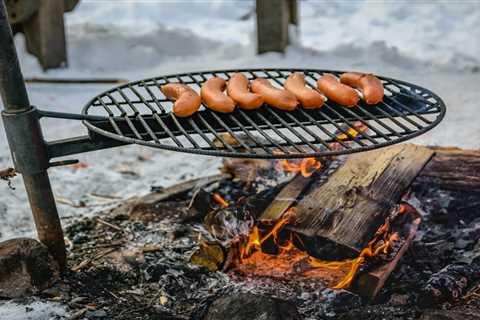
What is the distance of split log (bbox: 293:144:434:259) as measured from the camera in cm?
293

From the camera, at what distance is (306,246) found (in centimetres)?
302

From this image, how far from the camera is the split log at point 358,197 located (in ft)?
9.62

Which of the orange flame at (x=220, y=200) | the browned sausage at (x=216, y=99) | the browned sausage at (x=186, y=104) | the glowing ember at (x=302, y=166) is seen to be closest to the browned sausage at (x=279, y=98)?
the browned sausage at (x=216, y=99)

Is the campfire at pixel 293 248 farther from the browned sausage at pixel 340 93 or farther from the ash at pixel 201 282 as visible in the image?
the browned sausage at pixel 340 93

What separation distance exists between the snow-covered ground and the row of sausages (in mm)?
1459

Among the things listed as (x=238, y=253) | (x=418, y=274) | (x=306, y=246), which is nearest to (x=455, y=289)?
(x=418, y=274)

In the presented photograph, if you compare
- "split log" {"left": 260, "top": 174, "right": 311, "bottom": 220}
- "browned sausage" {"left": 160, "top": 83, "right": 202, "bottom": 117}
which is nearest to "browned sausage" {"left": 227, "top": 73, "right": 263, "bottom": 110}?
"browned sausage" {"left": 160, "top": 83, "right": 202, "bottom": 117}

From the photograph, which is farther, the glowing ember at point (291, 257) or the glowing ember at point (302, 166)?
the glowing ember at point (302, 166)

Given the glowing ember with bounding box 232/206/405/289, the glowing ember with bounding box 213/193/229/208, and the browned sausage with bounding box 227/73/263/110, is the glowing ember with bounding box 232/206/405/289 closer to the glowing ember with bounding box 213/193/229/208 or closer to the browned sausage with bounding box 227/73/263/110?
the glowing ember with bounding box 213/193/229/208

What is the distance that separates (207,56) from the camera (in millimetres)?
7812

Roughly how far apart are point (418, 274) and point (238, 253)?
41.0 inches

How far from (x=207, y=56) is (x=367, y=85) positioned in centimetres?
524

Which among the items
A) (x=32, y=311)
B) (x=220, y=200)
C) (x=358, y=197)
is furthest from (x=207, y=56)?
(x=32, y=311)

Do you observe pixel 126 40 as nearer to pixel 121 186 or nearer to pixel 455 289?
pixel 121 186
